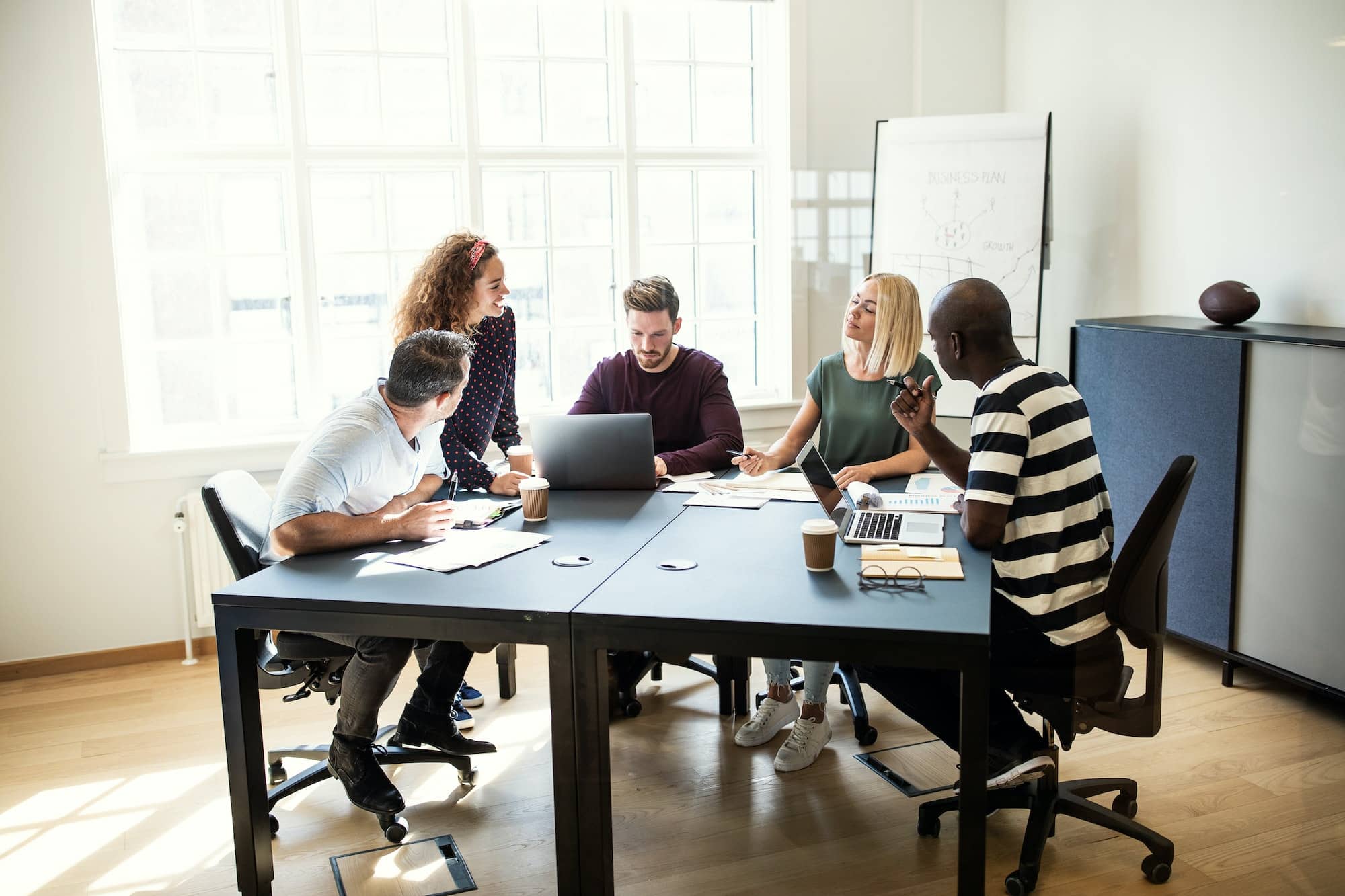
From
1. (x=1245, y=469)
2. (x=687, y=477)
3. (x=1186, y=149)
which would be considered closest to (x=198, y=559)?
(x=687, y=477)

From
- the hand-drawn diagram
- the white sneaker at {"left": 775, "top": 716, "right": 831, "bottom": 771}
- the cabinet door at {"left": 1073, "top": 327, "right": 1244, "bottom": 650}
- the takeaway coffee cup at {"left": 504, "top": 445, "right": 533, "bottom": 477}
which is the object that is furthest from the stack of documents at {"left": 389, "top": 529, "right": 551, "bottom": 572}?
the hand-drawn diagram

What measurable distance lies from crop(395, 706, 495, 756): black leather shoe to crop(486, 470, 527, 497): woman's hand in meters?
0.64

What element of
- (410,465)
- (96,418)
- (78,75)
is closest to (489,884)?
(410,465)

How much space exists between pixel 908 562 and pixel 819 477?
1.22ft

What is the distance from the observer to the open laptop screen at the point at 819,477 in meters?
2.61

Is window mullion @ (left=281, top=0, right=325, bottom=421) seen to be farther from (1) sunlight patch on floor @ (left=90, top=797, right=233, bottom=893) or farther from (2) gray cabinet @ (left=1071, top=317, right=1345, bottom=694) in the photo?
(2) gray cabinet @ (left=1071, top=317, right=1345, bottom=694)

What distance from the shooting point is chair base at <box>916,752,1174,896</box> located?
2.43 m

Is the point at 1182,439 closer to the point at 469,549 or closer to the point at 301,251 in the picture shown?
the point at 469,549

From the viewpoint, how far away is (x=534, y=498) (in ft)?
9.27

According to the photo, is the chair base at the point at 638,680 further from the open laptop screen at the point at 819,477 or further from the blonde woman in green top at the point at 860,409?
the open laptop screen at the point at 819,477

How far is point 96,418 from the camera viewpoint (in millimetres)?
3930

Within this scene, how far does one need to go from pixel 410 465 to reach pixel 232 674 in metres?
0.71

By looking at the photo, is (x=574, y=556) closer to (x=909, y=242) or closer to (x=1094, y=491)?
(x=1094, y=491)

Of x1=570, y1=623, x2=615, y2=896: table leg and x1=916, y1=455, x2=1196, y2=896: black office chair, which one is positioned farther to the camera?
x1=916, y1=455, x2=1196, y2=896: black office chair
